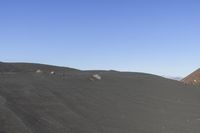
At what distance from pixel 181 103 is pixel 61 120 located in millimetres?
8306

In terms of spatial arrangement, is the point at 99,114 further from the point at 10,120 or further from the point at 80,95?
the point at 10,120

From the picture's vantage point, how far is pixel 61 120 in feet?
49.0

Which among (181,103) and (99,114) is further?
(181,103)

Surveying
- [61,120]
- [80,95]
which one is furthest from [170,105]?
[61,120]

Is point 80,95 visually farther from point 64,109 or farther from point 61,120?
point 61,120

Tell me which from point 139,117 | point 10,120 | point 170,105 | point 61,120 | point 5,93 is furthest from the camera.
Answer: point 170,105

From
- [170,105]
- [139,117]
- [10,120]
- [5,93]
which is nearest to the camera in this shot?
[10,120]

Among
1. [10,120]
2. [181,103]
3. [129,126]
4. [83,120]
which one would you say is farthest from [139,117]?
[10,120]

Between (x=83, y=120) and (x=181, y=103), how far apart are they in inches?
288

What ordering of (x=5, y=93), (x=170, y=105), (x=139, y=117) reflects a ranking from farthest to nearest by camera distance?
(x=170, y=105), (x=139, y=117), (x=5, y=93)

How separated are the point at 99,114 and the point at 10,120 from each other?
4.49 metres

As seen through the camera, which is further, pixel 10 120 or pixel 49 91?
pixel 49 91

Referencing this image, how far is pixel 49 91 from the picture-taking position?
1791 cm

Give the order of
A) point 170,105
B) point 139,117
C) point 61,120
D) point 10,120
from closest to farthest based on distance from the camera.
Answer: point 10,120, point 61,120, point 139,117, point 170,105
